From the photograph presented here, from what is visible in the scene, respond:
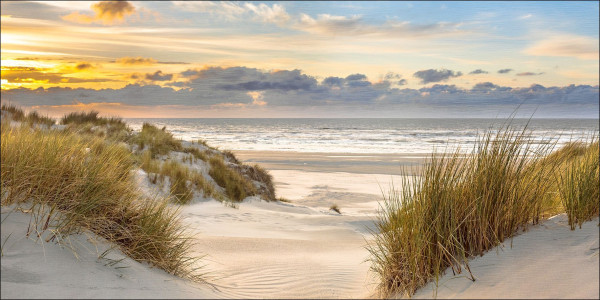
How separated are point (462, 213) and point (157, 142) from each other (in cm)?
1354

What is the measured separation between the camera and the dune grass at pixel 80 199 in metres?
4.10

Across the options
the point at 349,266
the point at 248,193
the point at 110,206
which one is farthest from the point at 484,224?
the point at 248,193

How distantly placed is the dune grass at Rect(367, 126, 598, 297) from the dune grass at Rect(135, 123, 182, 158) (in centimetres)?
1222

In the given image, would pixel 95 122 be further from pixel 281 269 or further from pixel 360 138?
pixel 360 138

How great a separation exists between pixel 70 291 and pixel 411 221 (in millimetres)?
2983

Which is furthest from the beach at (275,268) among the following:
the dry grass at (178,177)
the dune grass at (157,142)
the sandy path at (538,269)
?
the dune grass at (157,142)

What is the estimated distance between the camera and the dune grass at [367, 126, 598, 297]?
404 centimetres

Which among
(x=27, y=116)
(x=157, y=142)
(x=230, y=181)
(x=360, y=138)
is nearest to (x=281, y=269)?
(x=230, y=181)

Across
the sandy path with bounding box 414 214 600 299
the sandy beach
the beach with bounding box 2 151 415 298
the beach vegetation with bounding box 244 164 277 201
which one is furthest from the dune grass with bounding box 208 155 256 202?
the sandy path with bounding box 414 214 600 299

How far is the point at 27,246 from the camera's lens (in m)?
3.61

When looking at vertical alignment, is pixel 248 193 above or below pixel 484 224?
below

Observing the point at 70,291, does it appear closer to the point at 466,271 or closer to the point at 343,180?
the point at 466,271

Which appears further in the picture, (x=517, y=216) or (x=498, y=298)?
(x=517, y=216)

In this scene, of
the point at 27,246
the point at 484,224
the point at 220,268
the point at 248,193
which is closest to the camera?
the point at 27,246
